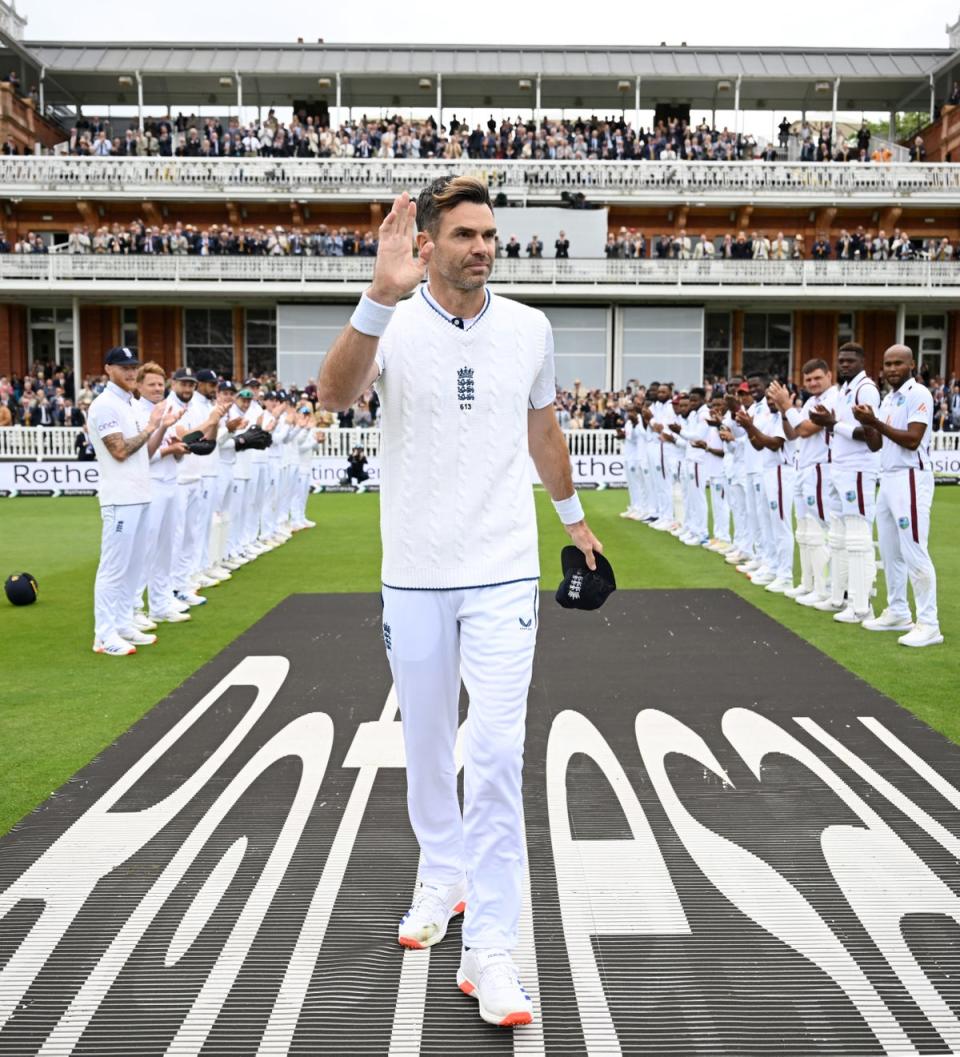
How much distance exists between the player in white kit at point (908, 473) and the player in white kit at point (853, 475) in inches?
14.9

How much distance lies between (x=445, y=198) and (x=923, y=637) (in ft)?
22.5

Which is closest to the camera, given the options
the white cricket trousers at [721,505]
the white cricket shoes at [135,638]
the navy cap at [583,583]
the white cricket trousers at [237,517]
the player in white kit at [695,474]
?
the navy cap at [583,583]

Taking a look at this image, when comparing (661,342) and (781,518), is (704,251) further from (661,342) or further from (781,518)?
(781,518)

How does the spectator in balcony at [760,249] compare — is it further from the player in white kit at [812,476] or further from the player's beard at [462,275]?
the player's beard at [462,275]

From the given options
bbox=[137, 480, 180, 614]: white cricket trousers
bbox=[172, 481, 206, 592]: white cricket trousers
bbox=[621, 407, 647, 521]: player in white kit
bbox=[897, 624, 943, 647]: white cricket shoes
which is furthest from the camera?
bbox=[621, 407, 647, 521]: player in white kit

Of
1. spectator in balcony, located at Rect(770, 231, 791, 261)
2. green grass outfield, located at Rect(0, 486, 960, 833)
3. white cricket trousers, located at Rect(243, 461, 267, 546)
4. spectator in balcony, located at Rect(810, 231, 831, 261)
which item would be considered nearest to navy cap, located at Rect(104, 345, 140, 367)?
green grass outfield, located at Rect(0, 486, 960, 833)

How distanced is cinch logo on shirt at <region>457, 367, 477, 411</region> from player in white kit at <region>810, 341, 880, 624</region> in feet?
22.4

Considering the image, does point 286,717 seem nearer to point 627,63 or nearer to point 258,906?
point 258,906

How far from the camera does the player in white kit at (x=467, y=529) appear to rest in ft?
11.8

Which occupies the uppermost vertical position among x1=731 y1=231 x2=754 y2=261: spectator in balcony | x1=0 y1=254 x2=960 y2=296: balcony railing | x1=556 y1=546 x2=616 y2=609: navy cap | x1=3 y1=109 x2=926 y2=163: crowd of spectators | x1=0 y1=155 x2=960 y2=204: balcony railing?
x1=3 y1=109 x2=926 y2=163: crowd of spectators

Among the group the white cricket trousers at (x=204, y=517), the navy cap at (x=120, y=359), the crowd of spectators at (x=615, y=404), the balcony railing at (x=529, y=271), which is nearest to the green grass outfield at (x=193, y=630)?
the white cricket trousers at (x=204, y=517)

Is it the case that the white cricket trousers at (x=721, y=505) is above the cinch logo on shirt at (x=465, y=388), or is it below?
below

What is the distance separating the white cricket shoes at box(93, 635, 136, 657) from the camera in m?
8.93

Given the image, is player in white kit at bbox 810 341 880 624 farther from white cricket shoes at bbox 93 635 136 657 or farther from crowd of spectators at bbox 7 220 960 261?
crowd of spectators at bbox 7 220 960 261
